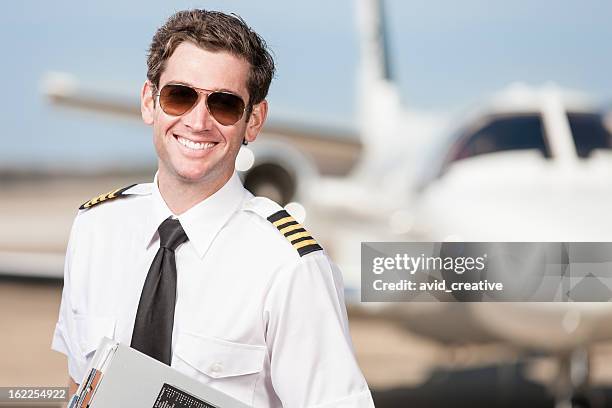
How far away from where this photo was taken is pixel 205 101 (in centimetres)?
122

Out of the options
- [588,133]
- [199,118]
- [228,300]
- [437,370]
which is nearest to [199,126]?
[199,118]

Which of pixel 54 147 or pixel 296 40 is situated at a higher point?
pixel 296 40

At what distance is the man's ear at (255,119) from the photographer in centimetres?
132

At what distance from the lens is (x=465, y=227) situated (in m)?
4.12

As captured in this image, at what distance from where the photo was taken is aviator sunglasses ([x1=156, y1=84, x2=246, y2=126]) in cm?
122

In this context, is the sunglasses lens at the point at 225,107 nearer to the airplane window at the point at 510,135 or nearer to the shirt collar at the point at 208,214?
the shirt collar at the point at 208,214

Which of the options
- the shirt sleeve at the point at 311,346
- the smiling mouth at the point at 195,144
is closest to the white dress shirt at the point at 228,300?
the shirt sleeve at the point at 311,346

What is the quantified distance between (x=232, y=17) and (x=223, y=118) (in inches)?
6.1

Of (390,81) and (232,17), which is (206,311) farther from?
(390,81)

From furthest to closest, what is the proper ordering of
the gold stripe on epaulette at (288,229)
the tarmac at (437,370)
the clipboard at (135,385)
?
the tarmac at (437,370), the gold stripe on epaulette at (288,229), the clipboard at (135,385)

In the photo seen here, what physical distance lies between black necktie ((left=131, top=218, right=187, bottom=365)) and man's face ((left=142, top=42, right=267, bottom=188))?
0.15 metres

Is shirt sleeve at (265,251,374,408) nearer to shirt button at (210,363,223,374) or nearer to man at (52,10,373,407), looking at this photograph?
man at (52,10,373,407)

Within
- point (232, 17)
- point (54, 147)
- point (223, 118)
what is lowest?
point (223, 118)

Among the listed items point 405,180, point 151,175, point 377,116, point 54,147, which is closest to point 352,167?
point 377,116
